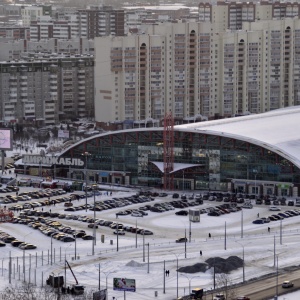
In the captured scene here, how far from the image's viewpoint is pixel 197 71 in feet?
139

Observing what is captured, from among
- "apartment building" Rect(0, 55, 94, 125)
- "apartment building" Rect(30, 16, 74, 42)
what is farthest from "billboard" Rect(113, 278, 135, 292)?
"apartment building" Rect(30, 16, 74, 42)

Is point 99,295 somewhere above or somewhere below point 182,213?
below

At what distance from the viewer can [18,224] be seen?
24.8 meters

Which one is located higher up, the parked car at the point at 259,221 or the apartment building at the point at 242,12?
the apartment building at the point at 242,12

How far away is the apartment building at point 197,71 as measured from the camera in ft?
134

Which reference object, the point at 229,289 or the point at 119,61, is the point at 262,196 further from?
the point at 119,61

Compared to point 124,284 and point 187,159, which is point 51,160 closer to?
point 187,159

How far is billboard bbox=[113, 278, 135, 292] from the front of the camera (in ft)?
60.9

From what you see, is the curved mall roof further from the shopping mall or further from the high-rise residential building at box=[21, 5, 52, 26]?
the high-rise residential building at box=[21, 5, 52, 26]

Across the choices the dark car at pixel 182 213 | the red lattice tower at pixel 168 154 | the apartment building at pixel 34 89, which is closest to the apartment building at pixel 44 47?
the apartment building at pixel 34 89

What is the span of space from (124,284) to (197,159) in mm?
11104

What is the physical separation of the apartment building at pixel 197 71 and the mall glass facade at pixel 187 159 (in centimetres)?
1009

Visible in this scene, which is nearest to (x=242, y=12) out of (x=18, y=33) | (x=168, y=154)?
(x=18, y=33)

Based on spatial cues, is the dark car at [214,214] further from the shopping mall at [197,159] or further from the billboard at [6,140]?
the billboard at [6,140]
